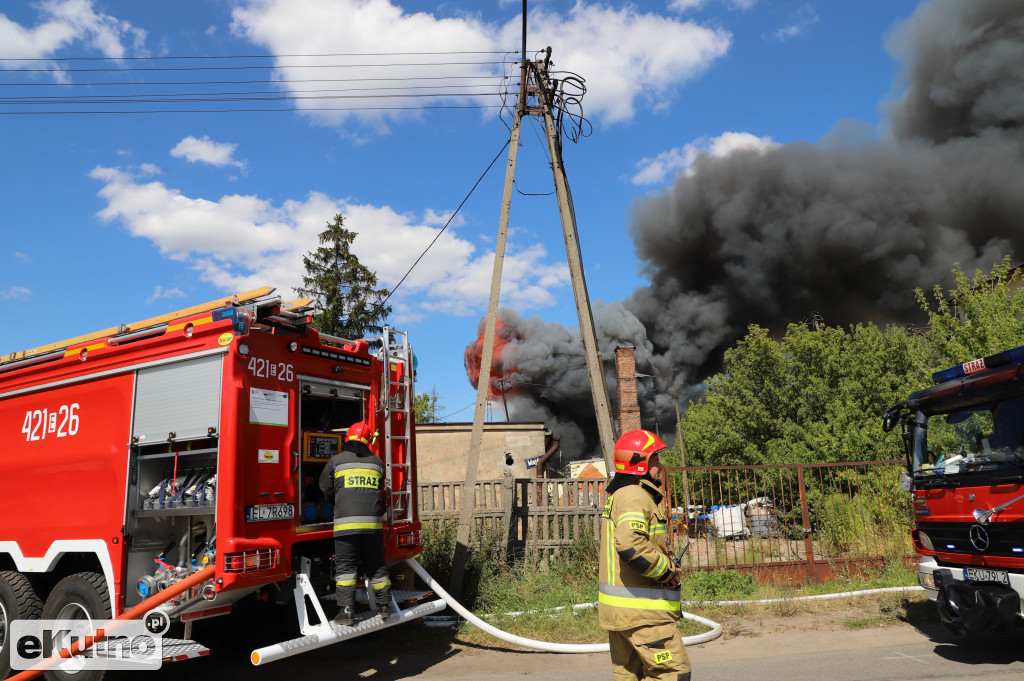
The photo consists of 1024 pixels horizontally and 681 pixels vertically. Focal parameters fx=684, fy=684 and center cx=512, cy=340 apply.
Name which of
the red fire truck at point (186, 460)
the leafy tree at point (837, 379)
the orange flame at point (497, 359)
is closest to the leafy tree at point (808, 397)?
the leafy tree at point (837, 379)

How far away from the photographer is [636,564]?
3.12m

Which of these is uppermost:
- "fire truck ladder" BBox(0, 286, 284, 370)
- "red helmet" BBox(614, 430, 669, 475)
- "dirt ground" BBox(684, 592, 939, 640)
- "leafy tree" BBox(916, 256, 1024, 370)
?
"leafy tree" BBox(916, 256, 1024, 370)

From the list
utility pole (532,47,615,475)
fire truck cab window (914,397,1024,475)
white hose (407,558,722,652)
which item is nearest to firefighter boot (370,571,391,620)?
white hose (407,558,722,652)

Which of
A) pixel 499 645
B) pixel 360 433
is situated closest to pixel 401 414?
pixel 360 433

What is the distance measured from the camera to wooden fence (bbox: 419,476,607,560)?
8.88 meters

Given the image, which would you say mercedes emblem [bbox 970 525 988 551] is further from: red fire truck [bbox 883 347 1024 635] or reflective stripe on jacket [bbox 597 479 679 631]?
reflective stripe on jacket [bbox 597 479 679 631]

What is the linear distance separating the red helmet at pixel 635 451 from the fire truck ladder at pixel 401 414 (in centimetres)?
293

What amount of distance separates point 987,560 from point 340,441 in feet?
16.9

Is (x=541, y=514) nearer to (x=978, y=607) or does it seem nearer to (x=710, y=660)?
(x=710, y=660)

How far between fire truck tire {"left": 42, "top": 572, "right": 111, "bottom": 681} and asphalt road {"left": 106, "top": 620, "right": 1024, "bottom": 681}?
2.78ft

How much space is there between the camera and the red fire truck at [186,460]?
15.7 feet

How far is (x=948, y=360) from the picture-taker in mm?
12336

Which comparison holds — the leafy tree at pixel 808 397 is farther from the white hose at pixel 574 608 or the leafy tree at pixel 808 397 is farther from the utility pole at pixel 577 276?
the utility pole at pixel 577 276

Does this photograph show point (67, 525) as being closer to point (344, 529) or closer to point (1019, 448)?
point (344, 529)
